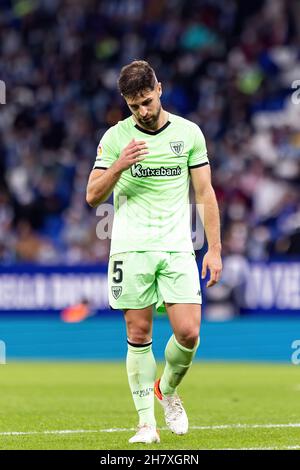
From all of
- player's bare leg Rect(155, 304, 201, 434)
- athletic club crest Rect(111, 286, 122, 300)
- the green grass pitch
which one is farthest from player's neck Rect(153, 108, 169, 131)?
the green grass pitch

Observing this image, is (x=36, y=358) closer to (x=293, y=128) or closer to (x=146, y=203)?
(x=293, y=128)

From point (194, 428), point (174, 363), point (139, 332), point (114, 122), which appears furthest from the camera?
point (114, 122)

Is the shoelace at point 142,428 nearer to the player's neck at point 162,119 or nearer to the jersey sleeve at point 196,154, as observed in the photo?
the jersey sleeve at point 196,154

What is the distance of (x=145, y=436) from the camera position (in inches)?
293

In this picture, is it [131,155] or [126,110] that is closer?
[131,155]

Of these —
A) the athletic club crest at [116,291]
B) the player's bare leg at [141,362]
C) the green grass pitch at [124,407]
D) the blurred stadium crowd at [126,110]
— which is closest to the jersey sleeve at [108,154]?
the athletic club crest at [116,291]

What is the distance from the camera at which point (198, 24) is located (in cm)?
2394

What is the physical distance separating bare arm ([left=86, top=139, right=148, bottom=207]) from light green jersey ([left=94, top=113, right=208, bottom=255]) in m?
0.18

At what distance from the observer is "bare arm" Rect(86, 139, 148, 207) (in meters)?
7.38

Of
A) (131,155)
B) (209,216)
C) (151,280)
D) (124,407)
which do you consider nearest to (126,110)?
(124,407)

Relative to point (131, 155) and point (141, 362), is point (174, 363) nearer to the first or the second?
point (141, 362)

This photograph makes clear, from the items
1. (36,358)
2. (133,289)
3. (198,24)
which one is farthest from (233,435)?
(198,24)

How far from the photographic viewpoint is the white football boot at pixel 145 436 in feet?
24.3

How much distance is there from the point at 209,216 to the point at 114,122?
1436 centimetres
